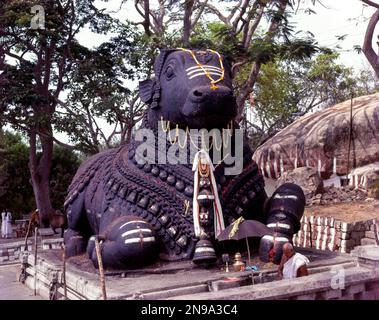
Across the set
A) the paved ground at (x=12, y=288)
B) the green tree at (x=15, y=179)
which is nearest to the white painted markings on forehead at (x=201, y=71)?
the paved ground at (x=12, y=288)

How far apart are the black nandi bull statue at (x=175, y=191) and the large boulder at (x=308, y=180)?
26.4 ft

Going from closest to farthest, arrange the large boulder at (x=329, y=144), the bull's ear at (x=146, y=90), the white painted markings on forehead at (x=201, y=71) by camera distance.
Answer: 1. the white painted markings on forehead at (x=201, y=71)
2. the bull's ear at (x=146, y=90)
3. the large boulder at (x=329, y=144)

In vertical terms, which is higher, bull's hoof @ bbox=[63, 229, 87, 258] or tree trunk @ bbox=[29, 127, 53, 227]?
tree trunk @ bbox=[29, 127, 53, 227]

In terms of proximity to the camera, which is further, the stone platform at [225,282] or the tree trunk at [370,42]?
the tree trunk at [370,42]

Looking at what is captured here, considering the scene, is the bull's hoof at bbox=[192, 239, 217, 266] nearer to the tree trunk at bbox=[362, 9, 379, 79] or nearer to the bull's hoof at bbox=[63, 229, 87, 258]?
the bull's hoof at bbox=[63, 229, 87, 258]

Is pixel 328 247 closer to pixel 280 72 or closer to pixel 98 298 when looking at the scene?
pixel 98 298

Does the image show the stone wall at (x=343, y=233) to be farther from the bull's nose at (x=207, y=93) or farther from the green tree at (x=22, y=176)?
the green tree at (x=22, y=176)

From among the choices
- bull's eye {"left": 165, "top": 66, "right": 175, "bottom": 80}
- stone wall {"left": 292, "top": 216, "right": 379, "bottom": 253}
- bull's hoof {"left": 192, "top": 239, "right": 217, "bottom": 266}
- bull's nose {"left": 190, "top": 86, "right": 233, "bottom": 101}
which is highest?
bull's eye {"left": 165, "top": 66, "right": 175, "bottom": 80}

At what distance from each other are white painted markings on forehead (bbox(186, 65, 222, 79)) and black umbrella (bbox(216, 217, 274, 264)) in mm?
1608

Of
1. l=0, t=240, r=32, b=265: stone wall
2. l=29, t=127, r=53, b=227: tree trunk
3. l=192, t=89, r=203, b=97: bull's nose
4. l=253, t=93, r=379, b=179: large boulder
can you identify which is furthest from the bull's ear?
l=29, t=127, r=53, b=227: tree trunk

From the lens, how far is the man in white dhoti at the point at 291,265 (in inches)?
191

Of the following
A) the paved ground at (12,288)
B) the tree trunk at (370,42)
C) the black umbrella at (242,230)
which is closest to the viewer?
the black umbrella at (242,230)

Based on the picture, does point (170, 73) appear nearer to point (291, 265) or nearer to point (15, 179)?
point (291, 265)

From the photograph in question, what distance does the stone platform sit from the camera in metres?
4.25
